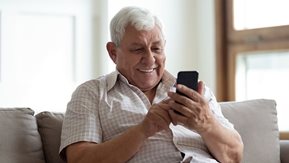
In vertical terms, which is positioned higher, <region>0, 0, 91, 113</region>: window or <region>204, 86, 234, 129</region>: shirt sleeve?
<region>0, 0, 91, 113</region>: window

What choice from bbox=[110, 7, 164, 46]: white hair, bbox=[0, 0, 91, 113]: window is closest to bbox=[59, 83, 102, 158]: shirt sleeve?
bbox=[110, 7, 164, 46]: white hair

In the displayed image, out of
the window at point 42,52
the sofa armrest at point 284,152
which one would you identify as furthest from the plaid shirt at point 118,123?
the window at point 42,52

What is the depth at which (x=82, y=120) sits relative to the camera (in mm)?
1630

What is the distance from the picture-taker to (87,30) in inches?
130

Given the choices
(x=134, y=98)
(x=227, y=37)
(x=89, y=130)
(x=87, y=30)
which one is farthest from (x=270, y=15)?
(x=89, y=130)

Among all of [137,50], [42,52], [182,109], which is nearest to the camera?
[182,109]

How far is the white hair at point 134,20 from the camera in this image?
5.56 feet

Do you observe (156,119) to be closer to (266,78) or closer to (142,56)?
(142,56)

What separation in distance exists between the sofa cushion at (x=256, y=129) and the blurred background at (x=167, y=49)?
102cm

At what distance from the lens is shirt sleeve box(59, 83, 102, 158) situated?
5.25ft

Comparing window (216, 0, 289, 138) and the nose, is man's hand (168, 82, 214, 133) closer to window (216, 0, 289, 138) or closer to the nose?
the nose

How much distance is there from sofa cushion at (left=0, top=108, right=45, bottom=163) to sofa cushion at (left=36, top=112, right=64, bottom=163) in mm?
32

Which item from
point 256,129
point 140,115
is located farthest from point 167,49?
point 140,115

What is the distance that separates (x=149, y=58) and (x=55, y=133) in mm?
416
